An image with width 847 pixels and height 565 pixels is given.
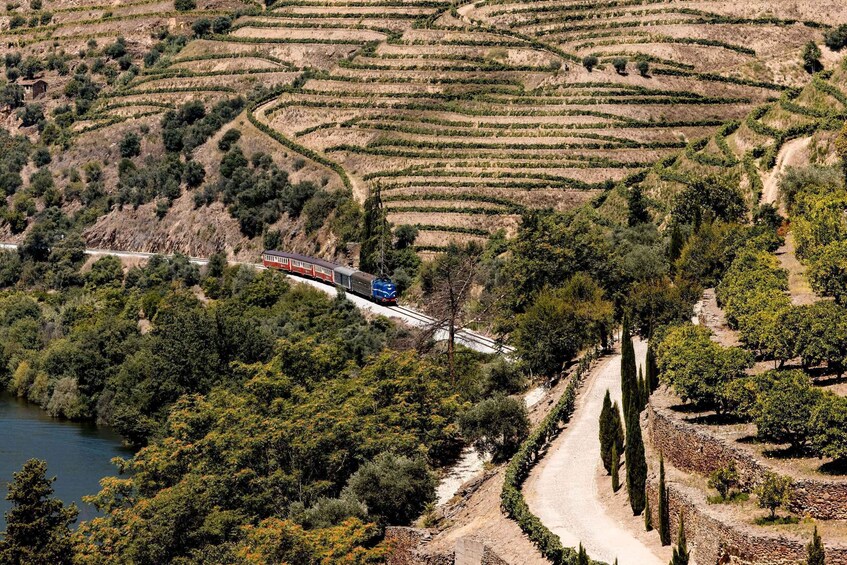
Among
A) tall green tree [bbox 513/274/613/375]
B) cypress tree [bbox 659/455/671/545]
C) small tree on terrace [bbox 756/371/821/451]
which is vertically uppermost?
small tree on terrace [bbox 756/371/821/451]

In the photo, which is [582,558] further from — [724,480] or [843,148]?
[843,148]

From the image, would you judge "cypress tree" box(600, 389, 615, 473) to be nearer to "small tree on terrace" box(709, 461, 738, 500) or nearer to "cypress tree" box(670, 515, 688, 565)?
"small tree on terrace" box(709, 461, 738, 500)

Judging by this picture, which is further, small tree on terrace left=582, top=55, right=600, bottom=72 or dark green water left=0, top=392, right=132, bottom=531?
small tree on terrace left=582, top=55, right=600, bottom=72

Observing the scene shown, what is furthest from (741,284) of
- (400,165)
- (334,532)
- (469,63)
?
(469,63)

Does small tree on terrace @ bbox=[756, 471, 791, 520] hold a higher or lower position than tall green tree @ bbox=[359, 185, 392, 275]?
higher

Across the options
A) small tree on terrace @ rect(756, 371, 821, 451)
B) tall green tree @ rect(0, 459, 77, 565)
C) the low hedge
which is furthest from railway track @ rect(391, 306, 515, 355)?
small tree on terrace @ rect(756, 371, 821, 451)

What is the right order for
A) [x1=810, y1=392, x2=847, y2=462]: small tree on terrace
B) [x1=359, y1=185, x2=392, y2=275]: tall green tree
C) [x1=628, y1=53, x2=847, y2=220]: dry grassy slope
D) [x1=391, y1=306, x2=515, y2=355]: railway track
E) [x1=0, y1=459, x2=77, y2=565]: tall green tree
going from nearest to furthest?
[x1=810, y1=392, x2=847, y2=462]: small tree on terrace, [x1=0, y1=459, x2=77, y2=565]: tall green tree, [x1=391, y1=306, x2=515, y2=355]: railway track, [x1=628, y1=53, x2=847, y2=220]: dry grassy slope, [x1=359, y1=185, x2=392, y2=275]: tall green tree
